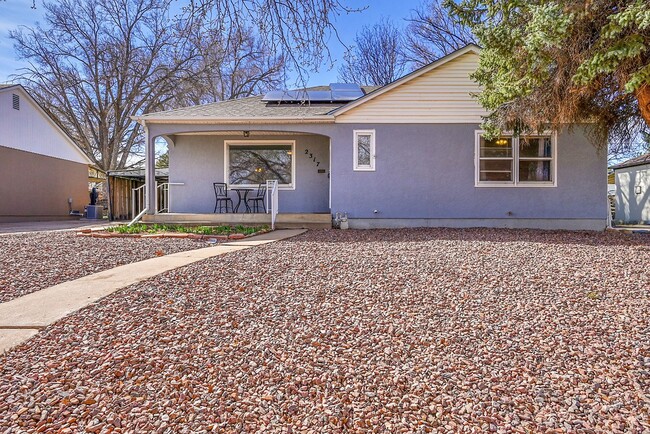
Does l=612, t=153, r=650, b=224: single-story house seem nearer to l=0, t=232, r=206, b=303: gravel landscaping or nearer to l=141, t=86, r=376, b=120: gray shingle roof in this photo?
l=141, t=86, r=376, b=120: gray shingle roof

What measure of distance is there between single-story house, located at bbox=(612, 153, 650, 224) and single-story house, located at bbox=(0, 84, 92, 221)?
1006 inches

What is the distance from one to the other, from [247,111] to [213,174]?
6.80 ft

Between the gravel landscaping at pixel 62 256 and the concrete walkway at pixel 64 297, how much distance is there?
0.26 m

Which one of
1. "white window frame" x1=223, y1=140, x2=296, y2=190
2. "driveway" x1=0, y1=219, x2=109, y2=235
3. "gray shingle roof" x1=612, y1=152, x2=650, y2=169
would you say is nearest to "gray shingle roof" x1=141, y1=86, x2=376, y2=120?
"white window frame" x1=223, y1=140, x2=296, y2=190

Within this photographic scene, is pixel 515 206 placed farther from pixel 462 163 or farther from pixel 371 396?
pixel 371 396

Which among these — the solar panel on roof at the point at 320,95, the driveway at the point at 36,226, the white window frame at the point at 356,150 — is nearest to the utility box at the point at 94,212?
the driveway at the point at 36,226

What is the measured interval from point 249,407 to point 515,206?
876 cm

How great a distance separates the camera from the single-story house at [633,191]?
15.2 metres

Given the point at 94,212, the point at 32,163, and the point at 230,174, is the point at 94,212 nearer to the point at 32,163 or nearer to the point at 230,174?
the point at 32,163

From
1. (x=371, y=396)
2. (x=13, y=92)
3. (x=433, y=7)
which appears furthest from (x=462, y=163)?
(x=13, y=92)

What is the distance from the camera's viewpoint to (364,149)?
28.9 ft

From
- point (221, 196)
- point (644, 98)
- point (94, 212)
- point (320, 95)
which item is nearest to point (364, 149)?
point (320, 95)

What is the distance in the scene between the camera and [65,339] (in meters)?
2.25

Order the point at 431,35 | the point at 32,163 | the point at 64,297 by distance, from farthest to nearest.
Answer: the point at 431,35 < the point at 32,163 < the point at 64,297
